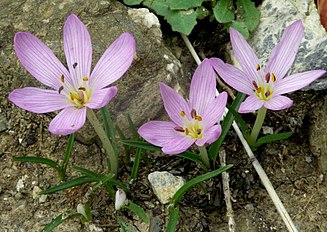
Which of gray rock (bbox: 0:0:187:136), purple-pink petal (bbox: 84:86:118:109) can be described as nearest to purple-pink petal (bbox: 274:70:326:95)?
gray rock (bbox: 0:0:187:136)

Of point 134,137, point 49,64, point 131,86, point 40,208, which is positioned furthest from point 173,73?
point 40,208

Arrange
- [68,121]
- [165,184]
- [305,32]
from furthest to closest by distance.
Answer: [305,32] → [165,184] → [68,121]

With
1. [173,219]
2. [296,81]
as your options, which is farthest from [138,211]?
[296,81]

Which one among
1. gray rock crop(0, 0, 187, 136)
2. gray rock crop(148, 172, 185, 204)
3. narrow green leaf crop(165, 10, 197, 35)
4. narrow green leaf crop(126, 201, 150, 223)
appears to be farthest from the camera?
narrow green leaf crop(165, 10, 197, 35)

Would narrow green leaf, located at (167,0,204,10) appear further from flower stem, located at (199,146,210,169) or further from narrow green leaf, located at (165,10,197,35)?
flower stem, located at (199,146,210,169)

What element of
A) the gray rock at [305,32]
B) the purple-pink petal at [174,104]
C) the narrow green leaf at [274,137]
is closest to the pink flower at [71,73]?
the purple-pink petal at [174,104]

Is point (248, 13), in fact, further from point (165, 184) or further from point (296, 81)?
point (165, 184)

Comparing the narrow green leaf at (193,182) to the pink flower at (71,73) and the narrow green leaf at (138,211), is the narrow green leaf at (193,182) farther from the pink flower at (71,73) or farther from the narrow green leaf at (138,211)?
the pink flower at (71,73)
